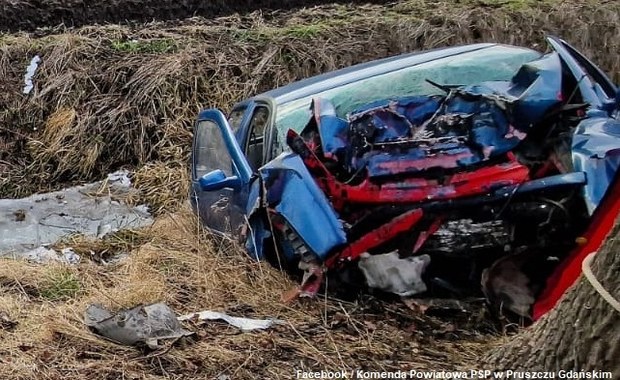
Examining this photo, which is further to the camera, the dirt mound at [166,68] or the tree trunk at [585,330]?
the dirt mound at [166,68]

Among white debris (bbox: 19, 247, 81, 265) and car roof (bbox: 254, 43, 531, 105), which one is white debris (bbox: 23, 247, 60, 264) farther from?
car roof (bbox: 254, 43, 531, 105)

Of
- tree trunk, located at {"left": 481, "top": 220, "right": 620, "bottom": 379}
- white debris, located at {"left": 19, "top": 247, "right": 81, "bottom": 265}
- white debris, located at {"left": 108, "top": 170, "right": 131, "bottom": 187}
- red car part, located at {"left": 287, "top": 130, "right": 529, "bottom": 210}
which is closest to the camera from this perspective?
tree trunk, located at {"left": 481, "top": 220, "right": 620, "bottom": 379}

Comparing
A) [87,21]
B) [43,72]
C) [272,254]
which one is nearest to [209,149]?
[272,254]

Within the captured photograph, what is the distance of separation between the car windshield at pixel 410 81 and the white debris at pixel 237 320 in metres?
1.25

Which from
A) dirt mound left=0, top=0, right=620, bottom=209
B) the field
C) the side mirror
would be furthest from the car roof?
dirt mound left=0, top=0, right=620, bottom=209

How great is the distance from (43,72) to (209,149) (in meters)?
4.28

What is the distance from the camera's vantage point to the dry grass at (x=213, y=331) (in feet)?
12.5

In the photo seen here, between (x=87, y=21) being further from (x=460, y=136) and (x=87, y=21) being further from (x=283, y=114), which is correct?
(x=460, y=136)

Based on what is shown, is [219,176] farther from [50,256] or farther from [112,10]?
[112,10]

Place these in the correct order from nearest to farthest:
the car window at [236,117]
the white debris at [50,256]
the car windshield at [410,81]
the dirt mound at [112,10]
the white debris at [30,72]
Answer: the car windshield at [410,81] → the car window at [236,117] → the white debris at [50,256] → the white debris at [30,72] → the dirt mound at [112,10]

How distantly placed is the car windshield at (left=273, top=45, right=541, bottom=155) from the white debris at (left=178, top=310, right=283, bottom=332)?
125 centimetres

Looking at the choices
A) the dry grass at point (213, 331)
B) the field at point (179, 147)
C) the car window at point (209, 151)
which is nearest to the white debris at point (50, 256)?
the field at point (179, 147)

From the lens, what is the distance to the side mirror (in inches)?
204

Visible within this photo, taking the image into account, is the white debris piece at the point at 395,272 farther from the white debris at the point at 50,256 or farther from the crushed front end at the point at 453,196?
the white debris at the point at 50,256
